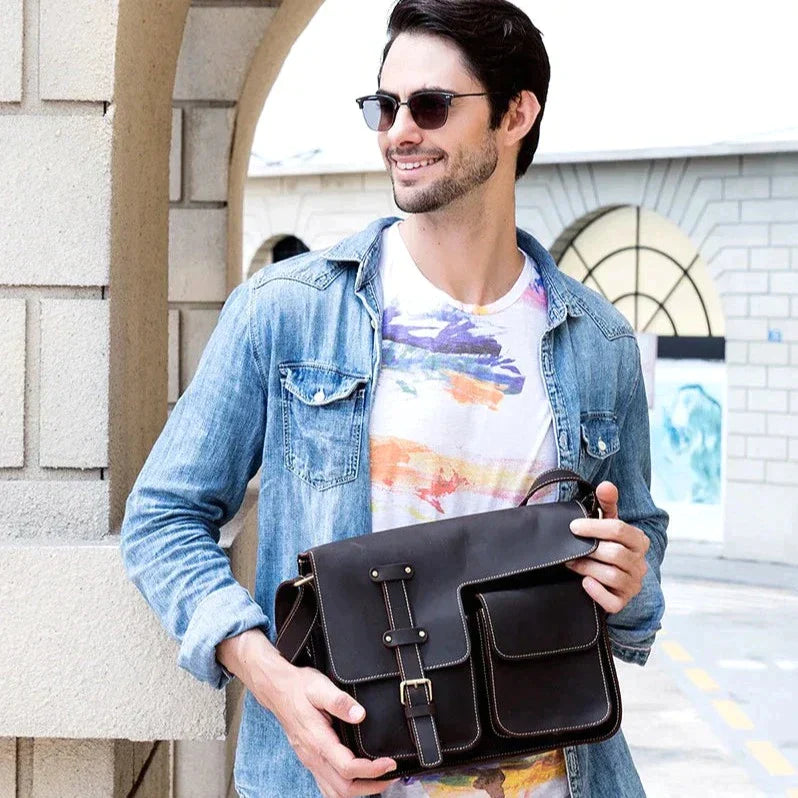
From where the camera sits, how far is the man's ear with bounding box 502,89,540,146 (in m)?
1.95

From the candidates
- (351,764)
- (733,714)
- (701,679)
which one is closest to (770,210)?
(701,679)

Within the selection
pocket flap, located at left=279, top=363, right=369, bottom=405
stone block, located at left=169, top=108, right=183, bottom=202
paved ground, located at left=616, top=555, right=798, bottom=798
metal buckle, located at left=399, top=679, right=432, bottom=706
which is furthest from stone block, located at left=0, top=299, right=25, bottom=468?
paved ground, located at left=616, top=555, right=798, bottom=798

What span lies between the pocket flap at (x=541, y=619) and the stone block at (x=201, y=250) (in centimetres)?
311

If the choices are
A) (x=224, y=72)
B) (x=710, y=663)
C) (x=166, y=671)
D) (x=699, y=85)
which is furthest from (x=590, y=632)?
(x=699, y=85)

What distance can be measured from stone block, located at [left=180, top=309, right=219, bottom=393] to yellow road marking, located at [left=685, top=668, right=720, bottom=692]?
5560 millimetres

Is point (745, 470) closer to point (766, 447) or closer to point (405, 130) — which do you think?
point (766, 447)

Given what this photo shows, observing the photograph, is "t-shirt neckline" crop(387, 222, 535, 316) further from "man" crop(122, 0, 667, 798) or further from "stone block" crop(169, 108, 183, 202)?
"stone block" crop(169, 108, 183, 202)

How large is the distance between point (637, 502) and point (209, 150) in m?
2.95

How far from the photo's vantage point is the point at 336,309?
1.85m

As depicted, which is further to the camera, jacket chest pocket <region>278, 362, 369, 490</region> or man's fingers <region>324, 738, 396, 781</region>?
jacket chest pocket <region>278, 362, 369, 490</region>

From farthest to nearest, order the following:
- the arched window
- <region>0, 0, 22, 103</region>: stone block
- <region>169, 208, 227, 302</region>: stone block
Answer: the arched window → <region>169, 208, 227, 302</region>: stone block → <region>0, 0, 22, 103</region>: stone block

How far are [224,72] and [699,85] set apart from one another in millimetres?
11328

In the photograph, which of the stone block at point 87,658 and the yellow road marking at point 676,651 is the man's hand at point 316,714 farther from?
the yellow road marking at point 676,651

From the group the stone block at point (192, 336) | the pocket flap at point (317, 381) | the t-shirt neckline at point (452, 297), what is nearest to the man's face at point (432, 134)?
the t-shirt neckline at point (452, 297)
